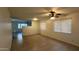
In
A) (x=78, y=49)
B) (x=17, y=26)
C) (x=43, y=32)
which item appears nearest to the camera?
(x=78, y=49)

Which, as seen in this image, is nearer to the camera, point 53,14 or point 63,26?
point 53,14

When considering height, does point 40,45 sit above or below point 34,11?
below

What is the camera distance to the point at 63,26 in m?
1.38

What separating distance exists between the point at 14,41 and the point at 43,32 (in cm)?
49

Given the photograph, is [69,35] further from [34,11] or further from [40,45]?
[34,11]

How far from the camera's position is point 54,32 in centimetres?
142

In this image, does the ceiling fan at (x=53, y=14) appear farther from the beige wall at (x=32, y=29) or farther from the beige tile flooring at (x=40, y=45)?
the beige tile flooring at (x=40, y=45)

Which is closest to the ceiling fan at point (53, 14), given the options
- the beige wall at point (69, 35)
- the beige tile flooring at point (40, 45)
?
the beige wall at point (69, 35)

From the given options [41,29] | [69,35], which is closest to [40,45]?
[41,29]

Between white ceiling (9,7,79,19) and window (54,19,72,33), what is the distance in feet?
0.50

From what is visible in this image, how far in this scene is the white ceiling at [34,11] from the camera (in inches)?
47.0

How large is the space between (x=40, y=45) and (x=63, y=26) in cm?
46
